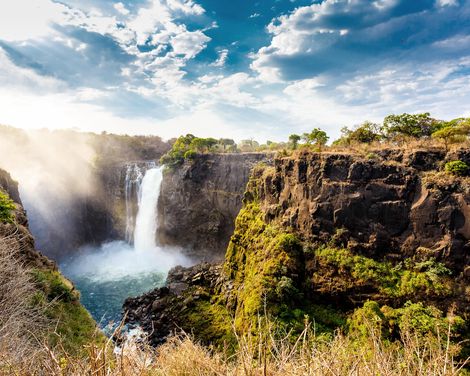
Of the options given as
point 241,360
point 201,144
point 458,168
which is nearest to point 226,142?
point 201,144

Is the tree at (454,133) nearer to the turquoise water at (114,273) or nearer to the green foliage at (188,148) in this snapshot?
the turquoise water at (114,273)

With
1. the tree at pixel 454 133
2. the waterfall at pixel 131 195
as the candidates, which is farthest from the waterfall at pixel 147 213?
the tree at pixel 454 133

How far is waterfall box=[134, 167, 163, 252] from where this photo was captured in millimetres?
41000

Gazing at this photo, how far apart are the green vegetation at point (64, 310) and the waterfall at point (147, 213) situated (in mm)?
24848

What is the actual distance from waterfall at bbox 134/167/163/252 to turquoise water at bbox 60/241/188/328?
1424 mm

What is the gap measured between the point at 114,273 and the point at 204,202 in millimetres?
14626

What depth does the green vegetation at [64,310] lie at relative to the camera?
12070 mm

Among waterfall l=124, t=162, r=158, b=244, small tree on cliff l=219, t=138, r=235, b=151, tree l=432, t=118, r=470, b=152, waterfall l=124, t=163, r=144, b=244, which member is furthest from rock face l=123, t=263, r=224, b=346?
small tree on cliff l=219, t=138, r=235, b=151

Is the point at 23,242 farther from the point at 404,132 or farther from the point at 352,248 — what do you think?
the point at 404,132

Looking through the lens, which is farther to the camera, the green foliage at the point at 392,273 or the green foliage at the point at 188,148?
the green foliage at the point at 188,148

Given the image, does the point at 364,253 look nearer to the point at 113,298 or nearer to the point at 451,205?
the point at 451,205

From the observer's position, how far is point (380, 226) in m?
17.1

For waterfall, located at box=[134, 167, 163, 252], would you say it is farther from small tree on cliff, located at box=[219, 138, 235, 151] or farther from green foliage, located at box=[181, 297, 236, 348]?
green foliage, located at box=[181, 297, 236, 348]

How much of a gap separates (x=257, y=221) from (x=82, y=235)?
3410 centimetres
